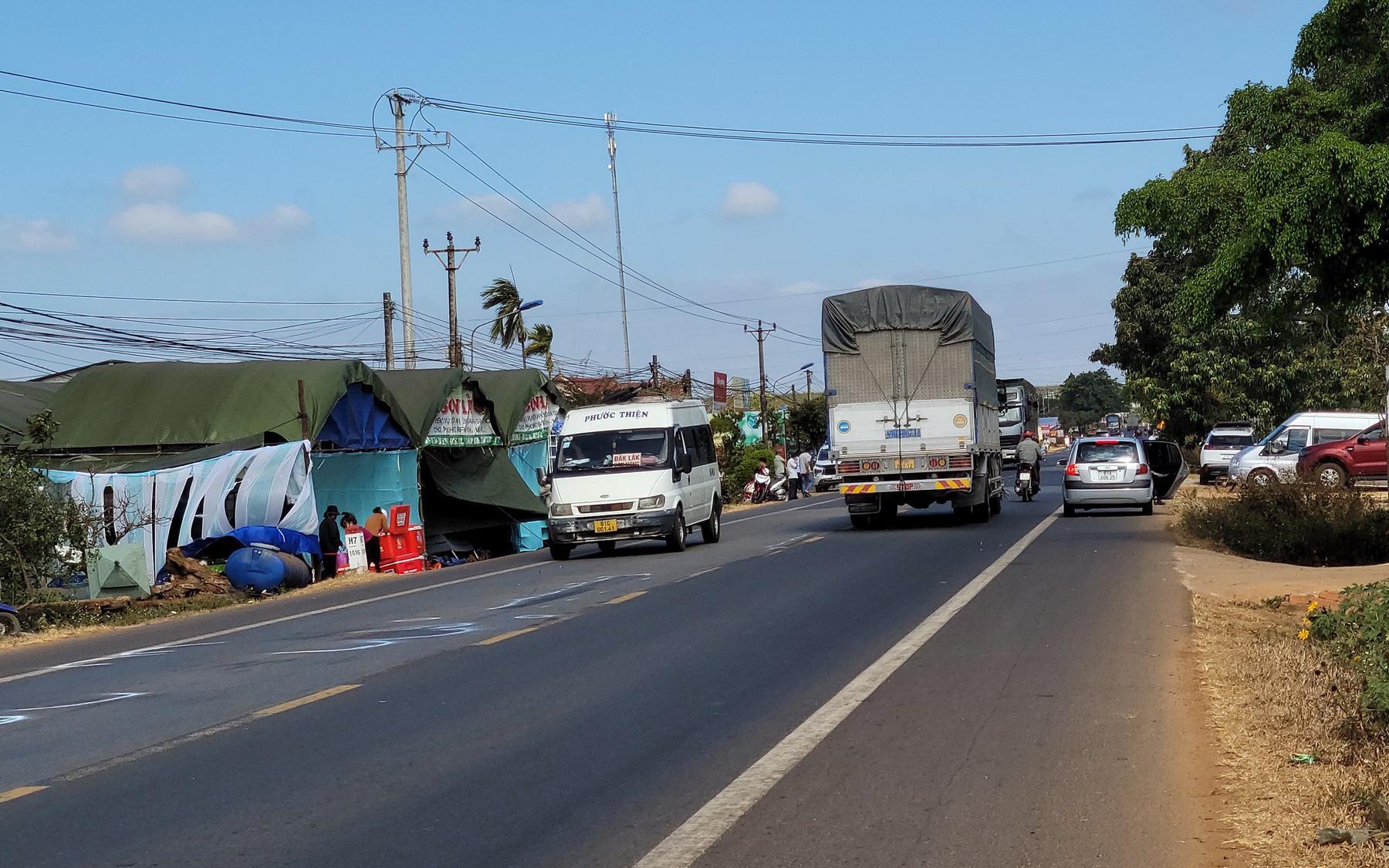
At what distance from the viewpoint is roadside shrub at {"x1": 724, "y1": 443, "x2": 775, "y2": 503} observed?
45406 mm

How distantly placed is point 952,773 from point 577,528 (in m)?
15.5

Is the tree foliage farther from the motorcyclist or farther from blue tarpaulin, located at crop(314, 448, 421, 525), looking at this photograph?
blue tarpaulin, located at crop(314, 448, 421, 525)

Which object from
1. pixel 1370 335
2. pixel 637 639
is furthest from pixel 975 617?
pixel 1370 335

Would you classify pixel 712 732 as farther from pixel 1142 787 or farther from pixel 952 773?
pixel 1142 787

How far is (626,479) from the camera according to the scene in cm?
2216

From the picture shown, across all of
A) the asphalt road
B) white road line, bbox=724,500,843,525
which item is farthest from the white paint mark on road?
white road line, bbox=724,500,843,525

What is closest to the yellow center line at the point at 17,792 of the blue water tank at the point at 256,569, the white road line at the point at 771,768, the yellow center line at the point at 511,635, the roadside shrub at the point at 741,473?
the white road line at the point at 771,768

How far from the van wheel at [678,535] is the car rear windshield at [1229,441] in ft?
84.2

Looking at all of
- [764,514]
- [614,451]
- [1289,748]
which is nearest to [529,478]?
[764,514]

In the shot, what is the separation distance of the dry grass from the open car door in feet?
71.5

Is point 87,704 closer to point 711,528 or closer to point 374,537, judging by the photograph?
point 374,537

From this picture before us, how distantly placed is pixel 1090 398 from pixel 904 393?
14571 cm

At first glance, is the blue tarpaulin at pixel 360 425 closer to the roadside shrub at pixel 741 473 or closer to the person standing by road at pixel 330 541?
the person standing by road at pixel 330 541

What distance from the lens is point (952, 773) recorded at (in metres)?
6.89
